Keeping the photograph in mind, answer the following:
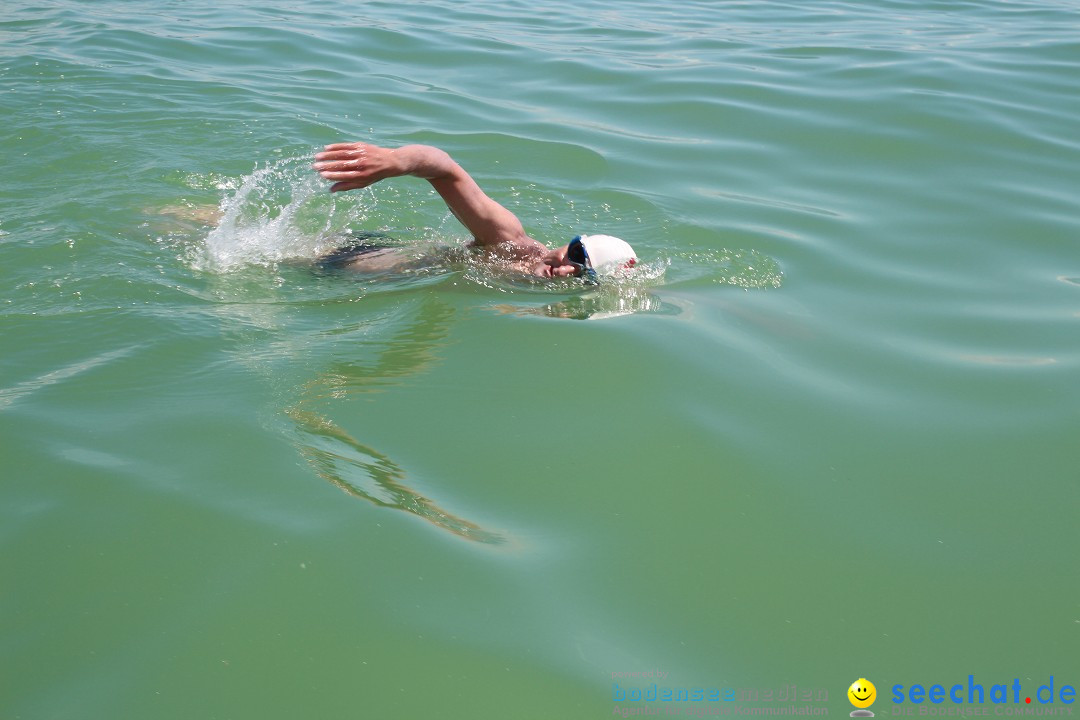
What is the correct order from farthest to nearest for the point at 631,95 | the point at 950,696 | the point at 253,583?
the point at 631,95 → the point at 253,583 → the point at 950,696

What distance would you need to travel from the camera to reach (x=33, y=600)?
2836 millimetres

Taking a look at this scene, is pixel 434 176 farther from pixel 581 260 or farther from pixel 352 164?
pixel 581 260

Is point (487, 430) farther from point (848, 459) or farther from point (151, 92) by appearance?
point (151, 92)

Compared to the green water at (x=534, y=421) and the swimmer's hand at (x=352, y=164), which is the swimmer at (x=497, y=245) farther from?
the swimmer's hand at (x=352, y=164)

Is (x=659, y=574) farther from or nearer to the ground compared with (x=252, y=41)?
nearer to the ground

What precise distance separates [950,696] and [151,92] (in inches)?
338

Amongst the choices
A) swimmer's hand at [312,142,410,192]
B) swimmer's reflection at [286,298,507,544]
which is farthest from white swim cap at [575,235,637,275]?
swimmer's hand at [312,142,410,192]

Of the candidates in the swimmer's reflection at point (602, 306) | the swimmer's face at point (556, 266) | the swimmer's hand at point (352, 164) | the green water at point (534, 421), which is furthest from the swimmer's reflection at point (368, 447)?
the swimmer's face at point (556, 266)

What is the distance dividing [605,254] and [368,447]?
2.28m

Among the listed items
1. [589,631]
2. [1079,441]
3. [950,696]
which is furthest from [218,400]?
[1079,441]

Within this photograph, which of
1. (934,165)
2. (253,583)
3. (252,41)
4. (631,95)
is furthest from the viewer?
(252,41)

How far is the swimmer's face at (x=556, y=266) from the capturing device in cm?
555

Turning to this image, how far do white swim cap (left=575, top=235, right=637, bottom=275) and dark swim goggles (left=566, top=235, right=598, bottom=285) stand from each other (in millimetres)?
13

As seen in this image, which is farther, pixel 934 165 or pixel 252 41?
pixel 252 41
